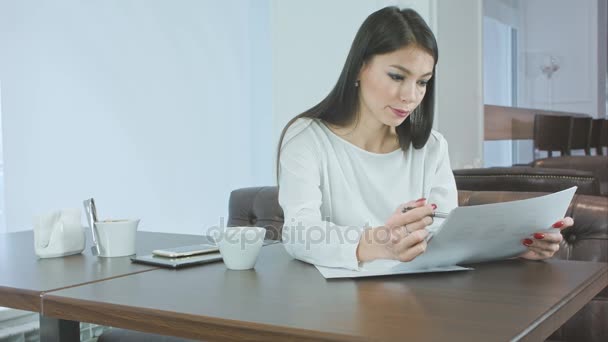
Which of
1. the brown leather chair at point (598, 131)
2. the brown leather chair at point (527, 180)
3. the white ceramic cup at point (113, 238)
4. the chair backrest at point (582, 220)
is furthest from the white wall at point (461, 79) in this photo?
the brown leather chair at point (598, 131)

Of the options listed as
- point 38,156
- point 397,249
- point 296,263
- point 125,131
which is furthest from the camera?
point 125,131

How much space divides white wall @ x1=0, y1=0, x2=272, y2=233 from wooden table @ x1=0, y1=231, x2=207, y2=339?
53.0 inches

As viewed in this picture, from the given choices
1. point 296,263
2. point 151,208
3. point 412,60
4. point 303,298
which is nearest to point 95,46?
point 151,208

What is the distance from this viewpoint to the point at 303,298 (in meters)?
0.89

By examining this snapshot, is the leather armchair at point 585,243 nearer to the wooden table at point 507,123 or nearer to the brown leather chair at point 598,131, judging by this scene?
the wooden table at point 507,123

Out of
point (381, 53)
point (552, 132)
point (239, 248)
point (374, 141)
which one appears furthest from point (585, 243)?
point (552, 132)

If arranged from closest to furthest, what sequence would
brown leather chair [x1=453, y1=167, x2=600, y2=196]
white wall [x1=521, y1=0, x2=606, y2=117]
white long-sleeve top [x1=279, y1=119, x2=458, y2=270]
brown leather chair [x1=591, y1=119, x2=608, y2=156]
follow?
white long-sleeve top [x1=279, y1=119, x2=458, y2=270], brown leather chair [x1=453, y1=167, x2=600, y2=196], brown leather chair [x1=591, y1=119, x2=608, y2=156], white wall [x1=521, y1=0, x2=606, y2=117]

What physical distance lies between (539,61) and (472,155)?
12.8 feet

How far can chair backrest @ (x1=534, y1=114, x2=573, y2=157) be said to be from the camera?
512cm

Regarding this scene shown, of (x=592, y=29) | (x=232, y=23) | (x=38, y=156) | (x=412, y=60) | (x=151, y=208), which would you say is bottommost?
(x=151, y=208)

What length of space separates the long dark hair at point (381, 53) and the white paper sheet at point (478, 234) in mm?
457

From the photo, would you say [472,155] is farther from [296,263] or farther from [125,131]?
[296,263]

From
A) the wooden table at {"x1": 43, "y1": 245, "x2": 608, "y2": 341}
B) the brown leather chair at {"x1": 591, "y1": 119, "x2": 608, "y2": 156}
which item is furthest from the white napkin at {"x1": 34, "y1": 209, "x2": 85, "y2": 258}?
the brown leather chair at {"x1": 591, "y1": 119, "x2": 608, "y2": 156}

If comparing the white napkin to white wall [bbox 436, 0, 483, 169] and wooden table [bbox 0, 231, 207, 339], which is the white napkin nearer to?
wooden table [bbox 0, 231, 207, 339]
